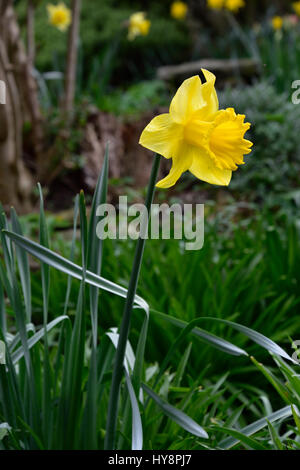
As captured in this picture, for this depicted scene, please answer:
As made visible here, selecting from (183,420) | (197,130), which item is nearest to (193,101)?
(197,130)

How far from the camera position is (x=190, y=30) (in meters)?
7.09

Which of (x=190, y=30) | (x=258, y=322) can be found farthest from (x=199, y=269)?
(x=190, y=30)

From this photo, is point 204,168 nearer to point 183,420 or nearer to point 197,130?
point 197,130

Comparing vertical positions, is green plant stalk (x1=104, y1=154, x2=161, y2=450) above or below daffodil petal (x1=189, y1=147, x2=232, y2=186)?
below

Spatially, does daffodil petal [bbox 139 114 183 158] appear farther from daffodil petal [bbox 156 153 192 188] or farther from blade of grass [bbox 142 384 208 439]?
blade of grass [bbox 142 384 208 439]

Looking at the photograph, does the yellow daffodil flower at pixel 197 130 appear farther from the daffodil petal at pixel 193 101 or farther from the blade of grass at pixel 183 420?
the blade of grass at pixel 183 420

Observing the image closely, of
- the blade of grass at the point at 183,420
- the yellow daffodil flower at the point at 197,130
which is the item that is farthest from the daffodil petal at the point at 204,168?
the blade of grass at the point at 183,420

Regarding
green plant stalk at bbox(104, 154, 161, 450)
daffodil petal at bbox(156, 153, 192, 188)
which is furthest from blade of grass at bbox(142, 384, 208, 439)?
daffodil petal at bbox(156, 153, 192, 188)

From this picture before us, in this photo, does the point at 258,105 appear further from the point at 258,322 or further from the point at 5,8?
the point at 258,322

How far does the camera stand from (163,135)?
746mm

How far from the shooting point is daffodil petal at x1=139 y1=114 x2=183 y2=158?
2.42 ft

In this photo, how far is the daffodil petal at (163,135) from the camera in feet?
2.42

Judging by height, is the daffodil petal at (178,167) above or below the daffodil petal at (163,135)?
below

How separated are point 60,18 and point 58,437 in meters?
3.79
